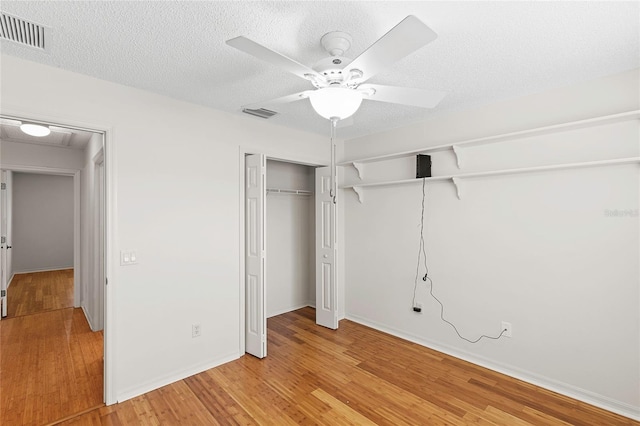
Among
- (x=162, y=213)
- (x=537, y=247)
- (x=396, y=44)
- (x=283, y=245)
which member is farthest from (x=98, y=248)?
(x=537, y=247)

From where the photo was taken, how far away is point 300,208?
4.77m

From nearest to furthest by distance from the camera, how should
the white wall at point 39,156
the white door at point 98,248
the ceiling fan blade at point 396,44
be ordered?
the ceiling fan blade at point 396,44, the white door at point 98,248, the white wall at point 39,156

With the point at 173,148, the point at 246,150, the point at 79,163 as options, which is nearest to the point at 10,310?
the point at 79,163

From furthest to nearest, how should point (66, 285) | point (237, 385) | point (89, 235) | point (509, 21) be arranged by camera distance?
1. point (66, 285)
2. point (89, 235)
3. point (237, 385)
4. point (509, 21)

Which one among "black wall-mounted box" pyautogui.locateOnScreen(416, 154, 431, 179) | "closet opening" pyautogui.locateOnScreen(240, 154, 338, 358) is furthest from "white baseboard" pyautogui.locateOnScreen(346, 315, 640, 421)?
"black wall-mounted box" pyautogui.locateOnScreen(416, 154, 431, 179)

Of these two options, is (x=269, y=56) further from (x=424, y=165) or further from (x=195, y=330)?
(x=195, y=330)

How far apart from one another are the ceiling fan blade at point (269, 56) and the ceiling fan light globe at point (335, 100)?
92 mm

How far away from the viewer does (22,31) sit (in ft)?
5.60

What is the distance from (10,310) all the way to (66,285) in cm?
163

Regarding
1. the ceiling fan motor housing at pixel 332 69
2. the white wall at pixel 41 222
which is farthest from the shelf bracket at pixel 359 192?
the white wall at pixel 41 222

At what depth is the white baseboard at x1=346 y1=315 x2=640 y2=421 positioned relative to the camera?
2.25m

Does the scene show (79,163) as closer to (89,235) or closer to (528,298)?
(89,235)

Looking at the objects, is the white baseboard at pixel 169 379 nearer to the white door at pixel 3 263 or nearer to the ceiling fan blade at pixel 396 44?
the ceiling fan blade at pixel 396 44

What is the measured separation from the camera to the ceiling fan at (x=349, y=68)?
1229mm
